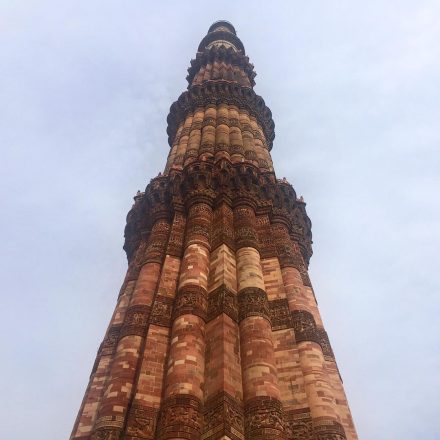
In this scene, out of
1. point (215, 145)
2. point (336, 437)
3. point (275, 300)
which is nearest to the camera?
point (336, 437)

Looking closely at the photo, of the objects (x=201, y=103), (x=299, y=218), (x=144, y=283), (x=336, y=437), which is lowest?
(x=336, y=437)

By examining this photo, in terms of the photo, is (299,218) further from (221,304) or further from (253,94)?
(253,94)

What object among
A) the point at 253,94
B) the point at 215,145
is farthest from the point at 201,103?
the point at 215,145

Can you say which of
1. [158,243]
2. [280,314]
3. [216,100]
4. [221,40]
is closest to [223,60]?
[221,40]

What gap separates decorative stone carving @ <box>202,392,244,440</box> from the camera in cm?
701

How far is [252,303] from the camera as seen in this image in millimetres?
9516

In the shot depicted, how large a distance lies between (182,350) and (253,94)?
15.4m

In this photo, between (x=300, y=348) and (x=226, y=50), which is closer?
(x=300, y=348)

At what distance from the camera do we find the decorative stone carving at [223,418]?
7012mm

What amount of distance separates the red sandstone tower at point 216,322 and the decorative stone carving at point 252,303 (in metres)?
0.03

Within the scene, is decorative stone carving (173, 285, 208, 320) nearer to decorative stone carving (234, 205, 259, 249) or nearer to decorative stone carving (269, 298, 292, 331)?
decorative stone carving (269, 298, 292, 331)

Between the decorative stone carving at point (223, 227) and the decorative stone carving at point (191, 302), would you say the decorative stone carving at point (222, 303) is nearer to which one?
the decorative stone carving at point (191, 302)

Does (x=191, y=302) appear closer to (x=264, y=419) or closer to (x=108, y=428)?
(x=108, y=428)

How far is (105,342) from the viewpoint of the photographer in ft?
36.5
